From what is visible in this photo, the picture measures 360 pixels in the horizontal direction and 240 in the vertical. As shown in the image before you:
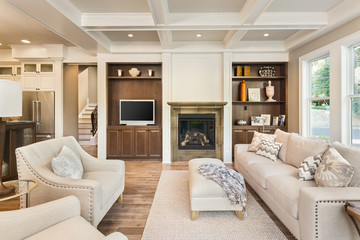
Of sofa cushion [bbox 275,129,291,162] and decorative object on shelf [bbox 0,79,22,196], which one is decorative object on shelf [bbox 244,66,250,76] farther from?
decorative object on shelf [bbox 0,79,22,196]

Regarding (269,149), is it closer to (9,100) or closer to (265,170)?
(265,170)

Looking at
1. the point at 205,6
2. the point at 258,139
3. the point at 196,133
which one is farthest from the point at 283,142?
the point at 205,6

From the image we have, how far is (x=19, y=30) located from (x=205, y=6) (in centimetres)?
392

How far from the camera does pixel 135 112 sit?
5.07 metres

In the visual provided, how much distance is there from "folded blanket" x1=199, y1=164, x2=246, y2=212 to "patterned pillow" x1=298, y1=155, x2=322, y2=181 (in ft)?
2.19

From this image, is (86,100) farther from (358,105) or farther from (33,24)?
(358,105)

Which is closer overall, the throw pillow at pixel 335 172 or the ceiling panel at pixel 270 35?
the throw pillow at pixel 335 172

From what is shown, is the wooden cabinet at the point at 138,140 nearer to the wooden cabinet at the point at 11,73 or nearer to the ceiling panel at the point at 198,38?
the ceiling panel at the point at 198,38

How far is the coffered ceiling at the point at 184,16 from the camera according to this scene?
2932mm

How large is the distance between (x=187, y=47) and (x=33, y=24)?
321cm

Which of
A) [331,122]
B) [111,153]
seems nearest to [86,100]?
[111,153]

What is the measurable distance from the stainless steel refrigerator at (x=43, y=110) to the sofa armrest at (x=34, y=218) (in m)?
4.50

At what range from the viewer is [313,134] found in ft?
13.8

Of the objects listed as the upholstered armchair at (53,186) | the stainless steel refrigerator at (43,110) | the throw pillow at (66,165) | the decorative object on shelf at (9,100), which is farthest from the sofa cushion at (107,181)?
the stainless steel refrigerator at (43,110)
